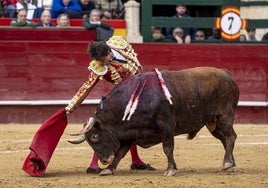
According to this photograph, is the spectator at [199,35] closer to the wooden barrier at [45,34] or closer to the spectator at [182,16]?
the spectator at [182,16]

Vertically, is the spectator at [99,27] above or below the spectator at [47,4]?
below

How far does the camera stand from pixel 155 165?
31.3 feet

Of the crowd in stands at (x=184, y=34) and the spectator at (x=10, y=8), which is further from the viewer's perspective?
the crowd in stands at (x=184, y=34)

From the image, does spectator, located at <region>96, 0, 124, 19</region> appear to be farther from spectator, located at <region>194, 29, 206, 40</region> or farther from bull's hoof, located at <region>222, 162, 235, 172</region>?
bull's hoof, located at <region>222, 162, 235, 172</region>

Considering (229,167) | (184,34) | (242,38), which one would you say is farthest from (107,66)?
(242,38)

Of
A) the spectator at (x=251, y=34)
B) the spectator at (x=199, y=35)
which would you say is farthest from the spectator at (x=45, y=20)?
the spectator at (x=251, y=34)

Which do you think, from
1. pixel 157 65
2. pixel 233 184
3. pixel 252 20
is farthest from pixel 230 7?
pixel 233 184

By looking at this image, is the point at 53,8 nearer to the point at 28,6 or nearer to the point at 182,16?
the point at 28,6

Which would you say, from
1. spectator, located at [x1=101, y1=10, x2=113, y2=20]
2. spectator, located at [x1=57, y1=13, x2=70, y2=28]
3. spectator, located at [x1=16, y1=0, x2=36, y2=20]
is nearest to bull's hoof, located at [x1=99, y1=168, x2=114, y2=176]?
spectator, located at [x1=57, y1=13, x2=70, y2=28]

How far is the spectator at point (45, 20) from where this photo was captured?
45.9 ft

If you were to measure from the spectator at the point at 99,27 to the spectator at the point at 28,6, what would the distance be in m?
0.90

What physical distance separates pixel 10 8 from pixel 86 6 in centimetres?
115

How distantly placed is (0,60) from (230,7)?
3.45 metres

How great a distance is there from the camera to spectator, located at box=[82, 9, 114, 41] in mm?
13773
